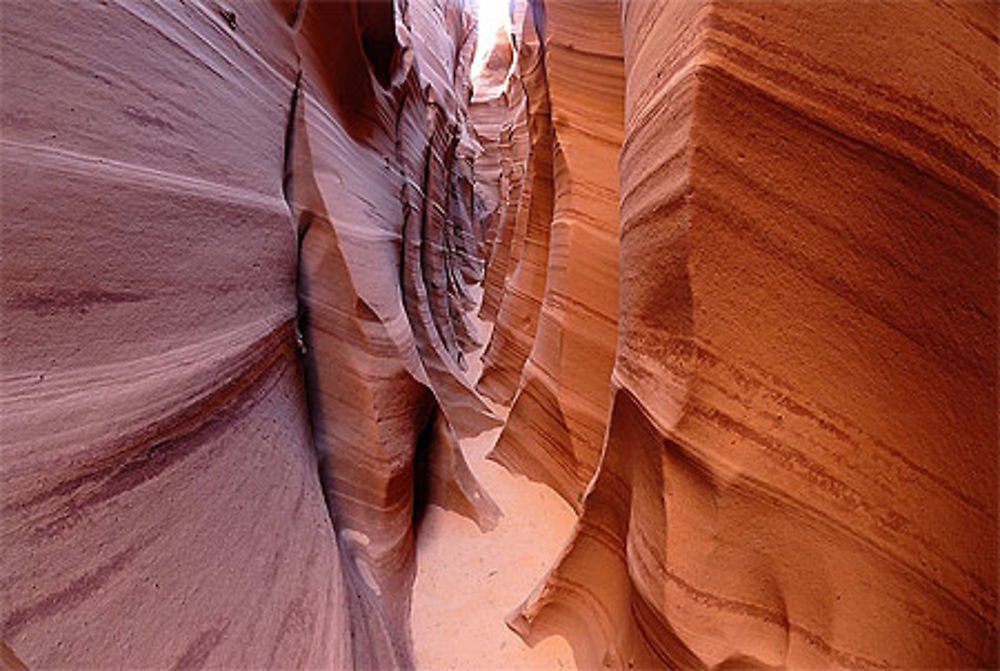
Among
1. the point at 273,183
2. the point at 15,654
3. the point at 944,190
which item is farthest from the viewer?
the point at 273,183

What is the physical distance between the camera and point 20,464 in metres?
0.90

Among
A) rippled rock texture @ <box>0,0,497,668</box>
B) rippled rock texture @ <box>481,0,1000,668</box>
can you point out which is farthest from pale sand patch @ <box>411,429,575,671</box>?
rippled rock texture @ <box>481,0,1000,668</box>

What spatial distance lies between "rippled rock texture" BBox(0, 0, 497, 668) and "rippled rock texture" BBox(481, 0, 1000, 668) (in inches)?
53.3

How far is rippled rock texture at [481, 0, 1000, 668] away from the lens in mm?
1064

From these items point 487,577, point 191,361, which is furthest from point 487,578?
point 191,361

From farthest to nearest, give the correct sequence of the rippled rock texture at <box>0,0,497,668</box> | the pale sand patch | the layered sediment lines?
1. the layered sediment lines
2. the pale sand patch
3. the rippled rock texture at <box>0,0,497,668</box>

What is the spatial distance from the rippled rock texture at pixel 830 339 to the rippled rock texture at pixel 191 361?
1.35 meters

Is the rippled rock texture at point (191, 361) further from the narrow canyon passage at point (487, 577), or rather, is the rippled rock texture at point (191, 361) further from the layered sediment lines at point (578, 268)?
the layered sediment lines at point (578, 268)

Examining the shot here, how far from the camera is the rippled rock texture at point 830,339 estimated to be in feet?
3.49

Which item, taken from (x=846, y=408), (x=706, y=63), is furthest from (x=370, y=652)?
(x=706, y=63)

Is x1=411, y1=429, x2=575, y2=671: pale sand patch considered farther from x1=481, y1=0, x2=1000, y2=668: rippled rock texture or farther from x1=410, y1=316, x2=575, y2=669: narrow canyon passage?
x1=481, y1=0, x2=1000, y2=668: rippled rock texture

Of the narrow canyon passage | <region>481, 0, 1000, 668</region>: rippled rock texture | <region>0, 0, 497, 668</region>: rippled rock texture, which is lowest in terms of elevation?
the narrow canyon passage

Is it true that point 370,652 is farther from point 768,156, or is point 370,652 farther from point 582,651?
point 768,156

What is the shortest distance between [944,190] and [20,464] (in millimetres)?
2326
